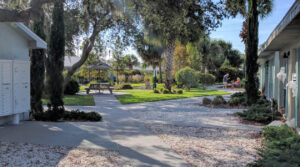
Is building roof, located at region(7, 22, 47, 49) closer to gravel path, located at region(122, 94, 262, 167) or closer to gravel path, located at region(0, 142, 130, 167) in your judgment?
gravel path, located at region(0, 142, 130, 167)

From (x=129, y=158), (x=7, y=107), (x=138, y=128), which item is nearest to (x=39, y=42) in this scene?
(x=7, y=107)

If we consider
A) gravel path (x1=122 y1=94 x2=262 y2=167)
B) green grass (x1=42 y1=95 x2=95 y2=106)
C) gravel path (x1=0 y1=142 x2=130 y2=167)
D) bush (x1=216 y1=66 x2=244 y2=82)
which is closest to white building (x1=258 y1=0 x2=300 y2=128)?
gravel path (x1=122 y1=94 x2=262 y2=167)

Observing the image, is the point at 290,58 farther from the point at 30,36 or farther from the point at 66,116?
the point at 30,36

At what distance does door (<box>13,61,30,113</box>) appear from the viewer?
26.9 ft

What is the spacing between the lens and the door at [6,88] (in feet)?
25.3

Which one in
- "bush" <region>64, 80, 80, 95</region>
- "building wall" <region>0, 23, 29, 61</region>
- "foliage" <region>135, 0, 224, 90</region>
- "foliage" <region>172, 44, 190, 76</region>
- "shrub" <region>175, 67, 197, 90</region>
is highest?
"foliage" <region>172, 44, 190, 76</region>

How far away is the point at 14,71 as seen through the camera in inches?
320

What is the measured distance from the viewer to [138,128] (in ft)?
26.4

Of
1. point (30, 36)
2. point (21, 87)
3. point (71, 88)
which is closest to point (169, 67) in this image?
point (71, 88)

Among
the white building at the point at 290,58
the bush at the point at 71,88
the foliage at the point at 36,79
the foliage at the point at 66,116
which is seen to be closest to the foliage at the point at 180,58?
the bush at the point at 71,88

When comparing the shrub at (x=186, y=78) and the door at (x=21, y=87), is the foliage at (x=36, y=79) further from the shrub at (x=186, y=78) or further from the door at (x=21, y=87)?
the shrub at (x=186, y=78)

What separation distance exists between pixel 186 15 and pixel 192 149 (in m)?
4.34

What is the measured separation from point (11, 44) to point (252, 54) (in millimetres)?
9721

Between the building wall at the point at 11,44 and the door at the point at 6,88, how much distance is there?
1.37 ft
